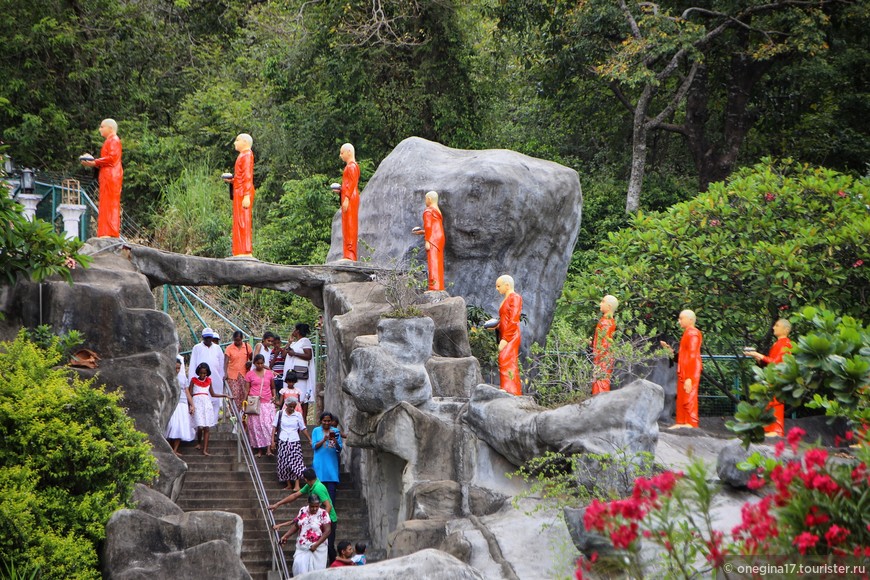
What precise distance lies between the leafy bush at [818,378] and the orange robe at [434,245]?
8422 mm

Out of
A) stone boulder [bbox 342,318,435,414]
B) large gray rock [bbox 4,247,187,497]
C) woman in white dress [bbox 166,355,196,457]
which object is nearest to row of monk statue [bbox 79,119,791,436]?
stone boulder [bbox 342,318,435,414]

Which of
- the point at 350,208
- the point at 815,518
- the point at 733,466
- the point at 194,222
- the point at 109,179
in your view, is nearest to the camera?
the point at 815,518

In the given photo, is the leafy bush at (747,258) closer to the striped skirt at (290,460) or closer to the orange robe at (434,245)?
the orange robe at (434,245)

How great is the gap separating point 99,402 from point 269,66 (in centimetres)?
1458

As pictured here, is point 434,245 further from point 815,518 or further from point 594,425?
point 815,518

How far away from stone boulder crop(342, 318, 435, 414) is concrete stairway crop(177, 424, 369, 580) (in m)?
1.91

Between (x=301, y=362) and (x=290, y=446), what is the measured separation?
5.90ft

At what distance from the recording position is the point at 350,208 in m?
16.0

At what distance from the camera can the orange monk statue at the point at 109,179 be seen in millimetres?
14812

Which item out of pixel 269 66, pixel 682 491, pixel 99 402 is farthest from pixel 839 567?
pixel 269 66

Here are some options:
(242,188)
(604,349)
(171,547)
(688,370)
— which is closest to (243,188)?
(242,188)

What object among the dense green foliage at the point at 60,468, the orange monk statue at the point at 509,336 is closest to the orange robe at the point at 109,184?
the dense green foliage at the point at 60,468

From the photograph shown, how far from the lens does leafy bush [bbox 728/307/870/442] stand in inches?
268

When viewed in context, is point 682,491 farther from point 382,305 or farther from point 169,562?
point 382,305
